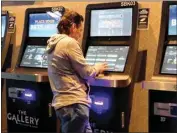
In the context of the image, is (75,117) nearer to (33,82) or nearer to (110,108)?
(110,108)

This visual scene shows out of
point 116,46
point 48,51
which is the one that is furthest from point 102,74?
point 48,51

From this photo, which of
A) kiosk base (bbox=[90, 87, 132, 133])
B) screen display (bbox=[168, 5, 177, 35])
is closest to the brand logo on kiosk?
kiosk base (bbox=[90, 87, 132, 133])

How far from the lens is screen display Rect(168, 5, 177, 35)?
8.63 feet

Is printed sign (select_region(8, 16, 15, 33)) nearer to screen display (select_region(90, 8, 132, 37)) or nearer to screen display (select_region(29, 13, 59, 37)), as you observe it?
screen display (select_region(29, 13, 59, 37))

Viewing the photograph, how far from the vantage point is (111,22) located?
302cm

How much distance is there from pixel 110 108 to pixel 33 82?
2.76 ft

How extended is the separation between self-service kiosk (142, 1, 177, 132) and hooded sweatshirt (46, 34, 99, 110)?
0.43 metres

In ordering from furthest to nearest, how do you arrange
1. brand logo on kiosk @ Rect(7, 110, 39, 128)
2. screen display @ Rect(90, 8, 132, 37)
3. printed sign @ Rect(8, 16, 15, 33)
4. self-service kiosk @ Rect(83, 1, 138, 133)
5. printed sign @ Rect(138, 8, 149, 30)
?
printed sign @ Rect(8, 16, 15, 33) → brand logo on kiosk @ Rect(7, 110, 39, 128) → printed sign @ Rect(138, 8, 149, 30) → screen display @ Rect(90, 8, 132, 37) → self-service kiosk @ Rect(83, 1, 138, 133)

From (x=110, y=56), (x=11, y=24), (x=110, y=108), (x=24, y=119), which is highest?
(x=11, y=24)

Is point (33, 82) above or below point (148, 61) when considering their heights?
below

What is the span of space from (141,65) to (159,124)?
2.27ft

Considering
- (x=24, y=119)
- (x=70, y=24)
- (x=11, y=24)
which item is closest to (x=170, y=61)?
(x=70, y=24)

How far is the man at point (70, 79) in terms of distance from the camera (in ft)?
8.30

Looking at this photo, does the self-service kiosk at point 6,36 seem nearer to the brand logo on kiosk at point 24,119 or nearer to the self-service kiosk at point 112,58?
the brand logo on kiosk at point 24,119
